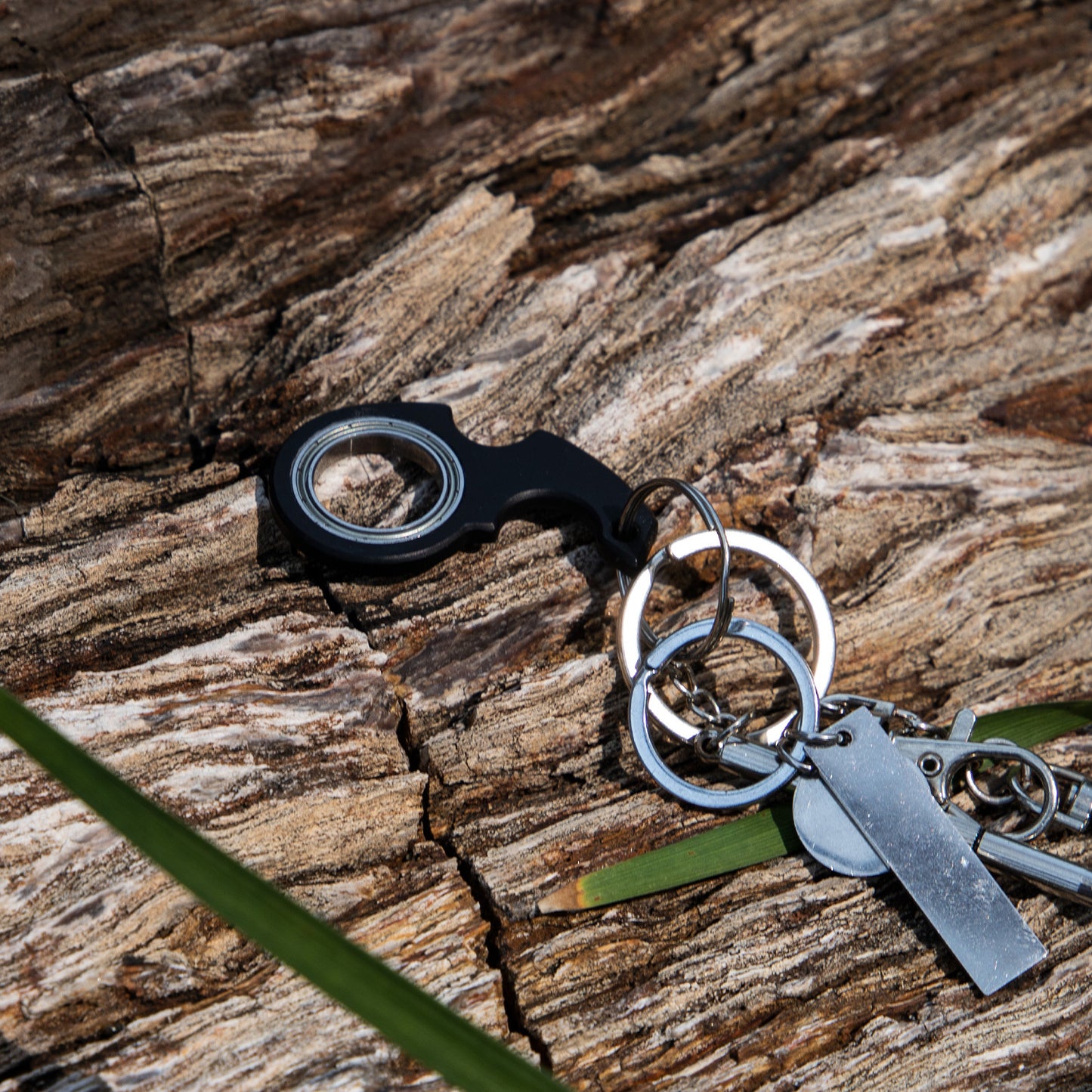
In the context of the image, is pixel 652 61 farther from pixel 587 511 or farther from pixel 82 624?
pixel 82 624

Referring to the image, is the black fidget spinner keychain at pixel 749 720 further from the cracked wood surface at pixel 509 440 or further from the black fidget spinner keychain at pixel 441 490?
the cracked wood surface at pixel 509 440

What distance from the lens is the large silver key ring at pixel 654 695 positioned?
3.00 m

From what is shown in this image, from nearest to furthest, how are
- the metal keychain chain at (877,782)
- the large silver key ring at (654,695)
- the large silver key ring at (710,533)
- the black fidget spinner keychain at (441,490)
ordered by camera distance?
the metal keychain chain at (877,782)
the large silver key ring at (654,695)
the large silver key ring at (710,533)
the black fidget spinner keychain at (441,490)

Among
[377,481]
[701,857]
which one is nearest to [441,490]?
[377,481]

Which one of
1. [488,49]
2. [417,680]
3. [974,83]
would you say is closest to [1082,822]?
[417,680]

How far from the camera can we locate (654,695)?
316 centimetres

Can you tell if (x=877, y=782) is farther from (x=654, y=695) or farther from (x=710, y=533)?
(x=710, y=533)

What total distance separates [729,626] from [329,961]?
1750 mm

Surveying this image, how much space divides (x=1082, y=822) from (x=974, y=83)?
3583 mm

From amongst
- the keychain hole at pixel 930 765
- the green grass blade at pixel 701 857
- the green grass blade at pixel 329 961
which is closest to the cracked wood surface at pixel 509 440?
the green grass blade at pixel 701 857

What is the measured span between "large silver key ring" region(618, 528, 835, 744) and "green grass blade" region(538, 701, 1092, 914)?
277 millimetres

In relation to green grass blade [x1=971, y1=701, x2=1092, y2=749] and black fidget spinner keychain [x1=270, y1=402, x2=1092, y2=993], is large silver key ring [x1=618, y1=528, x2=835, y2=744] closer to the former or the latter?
black fidget spinner keychain [x1=270, y1=402, x2=1092, y2=993]

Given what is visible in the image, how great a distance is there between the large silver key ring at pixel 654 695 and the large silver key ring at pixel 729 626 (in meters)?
0.03

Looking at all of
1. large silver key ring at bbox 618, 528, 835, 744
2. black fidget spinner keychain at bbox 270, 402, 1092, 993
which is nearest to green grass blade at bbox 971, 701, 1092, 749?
black fidget spinner keychain at bbox 270, 402, 1092, 993
